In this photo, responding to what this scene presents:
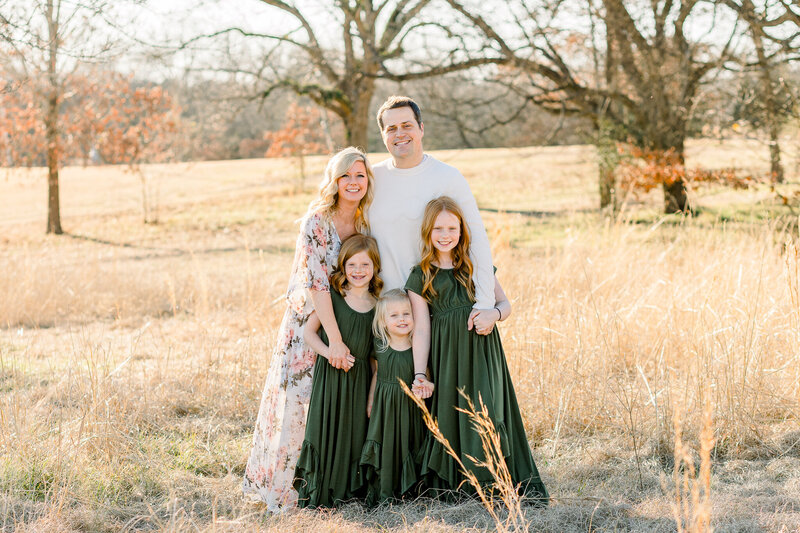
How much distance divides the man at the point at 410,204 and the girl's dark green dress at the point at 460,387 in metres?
0.08

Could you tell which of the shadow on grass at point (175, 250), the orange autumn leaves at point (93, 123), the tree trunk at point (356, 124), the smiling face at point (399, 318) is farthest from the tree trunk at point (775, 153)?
the orange autumn leaves at point (93, 123)

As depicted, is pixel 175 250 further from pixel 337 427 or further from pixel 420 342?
pixel 420 342

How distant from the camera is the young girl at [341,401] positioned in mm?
3297

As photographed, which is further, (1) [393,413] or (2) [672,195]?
(2) [672,195]

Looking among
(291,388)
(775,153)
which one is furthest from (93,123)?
(291,388)

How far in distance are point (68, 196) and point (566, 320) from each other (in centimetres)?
2695

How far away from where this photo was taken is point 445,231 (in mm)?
3193

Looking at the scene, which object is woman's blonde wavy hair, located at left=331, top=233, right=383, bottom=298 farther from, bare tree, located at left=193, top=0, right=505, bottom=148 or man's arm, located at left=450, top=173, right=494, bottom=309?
bare tree, located at left=193, top=0, right=505, bottom=148

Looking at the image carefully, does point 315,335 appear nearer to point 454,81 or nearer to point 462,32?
point 462,32

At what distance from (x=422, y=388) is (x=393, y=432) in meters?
0.26

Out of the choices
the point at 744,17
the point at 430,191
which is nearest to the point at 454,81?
the point at 744,17

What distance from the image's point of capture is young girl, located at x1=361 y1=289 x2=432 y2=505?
3236 millimetres

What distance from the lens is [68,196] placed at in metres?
27.8

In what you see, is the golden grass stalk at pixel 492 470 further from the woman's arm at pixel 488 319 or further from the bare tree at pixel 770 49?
the bare tree at pixel 770 49
